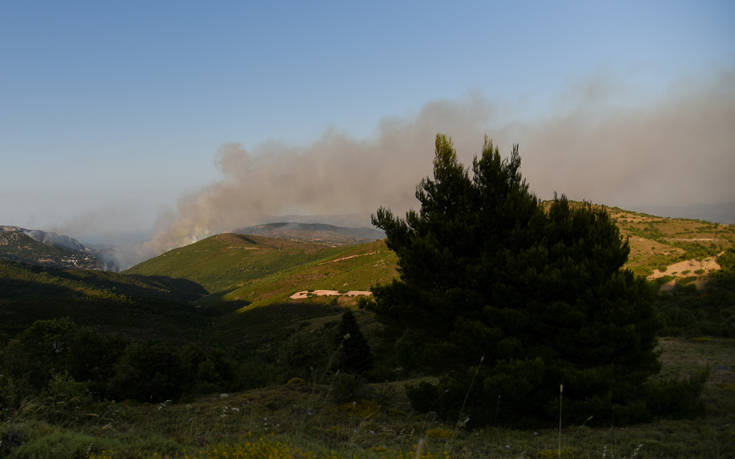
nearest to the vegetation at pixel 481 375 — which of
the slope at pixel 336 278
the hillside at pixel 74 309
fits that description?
the hillside at pixel 74 309

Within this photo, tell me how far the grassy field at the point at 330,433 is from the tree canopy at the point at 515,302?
1.30m

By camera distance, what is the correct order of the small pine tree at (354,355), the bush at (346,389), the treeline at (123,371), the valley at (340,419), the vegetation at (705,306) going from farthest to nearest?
1. the vegetation at (705,306)
2. the small pine tree at (354,355)
3. the bush at (346,389)
4. the treeline at (123,371)
5. the valley at (340,419)

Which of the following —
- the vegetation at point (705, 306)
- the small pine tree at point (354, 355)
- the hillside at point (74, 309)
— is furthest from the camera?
the hillside at point (74, 309)

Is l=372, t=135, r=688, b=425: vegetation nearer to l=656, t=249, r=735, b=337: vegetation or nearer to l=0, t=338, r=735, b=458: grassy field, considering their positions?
l=0, t=338, r=735, b=458: grassy field

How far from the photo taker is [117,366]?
61.4 ft

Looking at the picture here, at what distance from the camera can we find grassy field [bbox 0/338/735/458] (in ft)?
19.8

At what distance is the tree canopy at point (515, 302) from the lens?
1142 cm

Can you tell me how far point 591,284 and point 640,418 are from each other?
419 centimetres

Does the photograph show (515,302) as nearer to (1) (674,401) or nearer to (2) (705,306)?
(1) (674,401)

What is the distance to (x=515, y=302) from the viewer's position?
1266cm

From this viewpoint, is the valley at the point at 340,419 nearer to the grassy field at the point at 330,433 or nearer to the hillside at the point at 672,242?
the grassy field at the point at 330,433

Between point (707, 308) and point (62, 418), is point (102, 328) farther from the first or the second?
point (707, 308)

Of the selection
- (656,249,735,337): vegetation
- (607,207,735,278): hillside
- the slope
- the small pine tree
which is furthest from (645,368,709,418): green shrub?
the slope

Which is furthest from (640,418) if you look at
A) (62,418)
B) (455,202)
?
(62,418)
